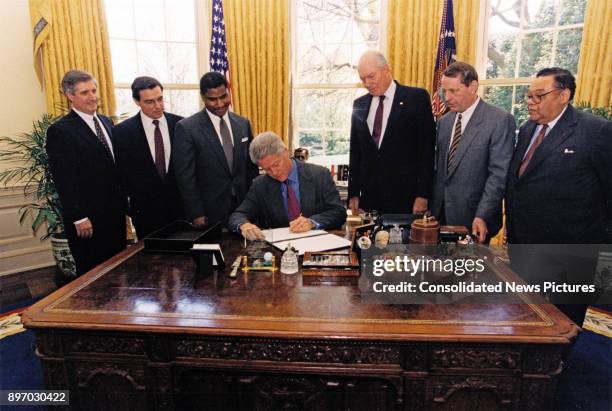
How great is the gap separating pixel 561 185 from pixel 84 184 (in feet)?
10.1

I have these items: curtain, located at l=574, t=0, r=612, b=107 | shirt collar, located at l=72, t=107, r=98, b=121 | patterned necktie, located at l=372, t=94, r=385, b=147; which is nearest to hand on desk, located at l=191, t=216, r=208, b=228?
shirt collar, located at l=72, t=107, r=98, b=121

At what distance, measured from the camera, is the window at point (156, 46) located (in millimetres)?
5254

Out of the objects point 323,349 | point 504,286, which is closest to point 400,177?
point 504,286

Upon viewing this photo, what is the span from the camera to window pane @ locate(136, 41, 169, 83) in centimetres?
536

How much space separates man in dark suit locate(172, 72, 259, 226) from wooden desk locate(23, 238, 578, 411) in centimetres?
137

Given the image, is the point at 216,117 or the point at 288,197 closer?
the point at 288,197

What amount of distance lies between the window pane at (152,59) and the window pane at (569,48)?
4778 mm

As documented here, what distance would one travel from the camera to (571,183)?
226cm

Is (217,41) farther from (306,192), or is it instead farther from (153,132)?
(306,192)

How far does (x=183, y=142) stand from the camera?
2.94m

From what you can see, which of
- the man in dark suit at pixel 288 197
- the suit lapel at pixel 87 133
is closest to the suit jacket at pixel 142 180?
the suit lapel at pixel 87 133

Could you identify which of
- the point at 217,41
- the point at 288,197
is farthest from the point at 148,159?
the point at 217,41

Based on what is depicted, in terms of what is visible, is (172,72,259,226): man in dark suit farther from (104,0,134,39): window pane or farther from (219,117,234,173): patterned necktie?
(104,0,134,39): window pane

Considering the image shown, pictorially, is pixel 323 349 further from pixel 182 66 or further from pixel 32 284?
pixel 182 66
